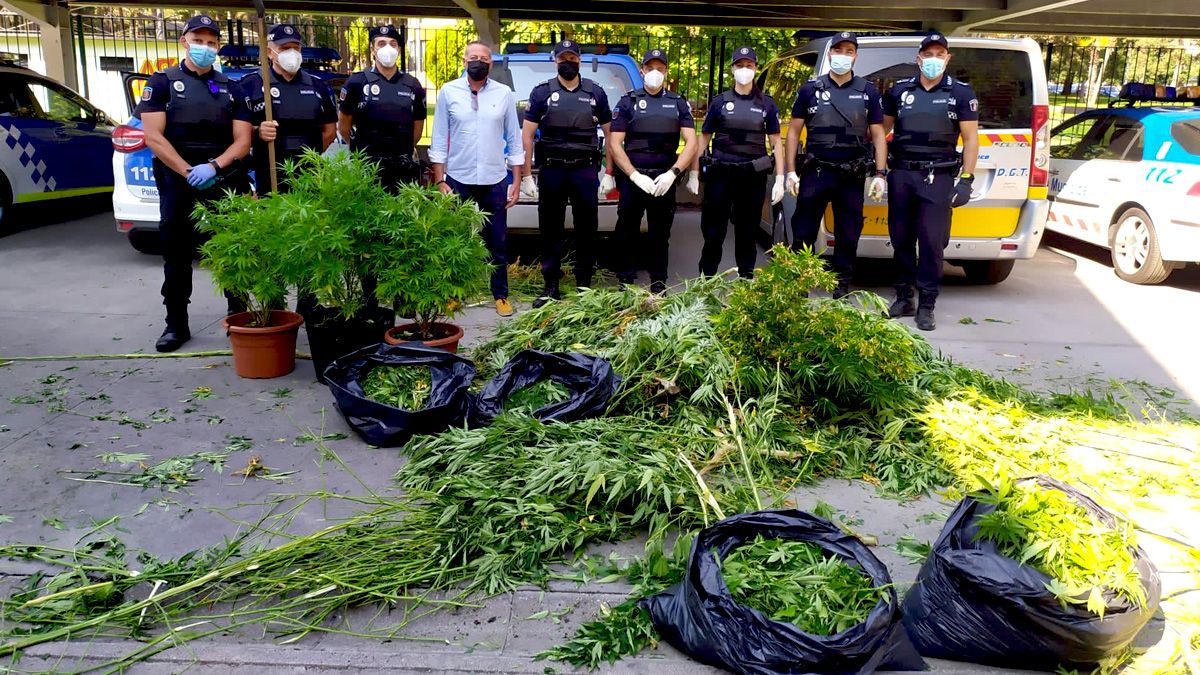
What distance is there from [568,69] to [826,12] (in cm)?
913

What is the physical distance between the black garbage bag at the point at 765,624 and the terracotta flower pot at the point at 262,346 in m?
3.34

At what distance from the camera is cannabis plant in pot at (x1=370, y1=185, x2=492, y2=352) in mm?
5031

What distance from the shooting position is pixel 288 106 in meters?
6.47

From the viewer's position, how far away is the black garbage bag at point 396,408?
180 inches

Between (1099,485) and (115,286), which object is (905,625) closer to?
(1099,485)

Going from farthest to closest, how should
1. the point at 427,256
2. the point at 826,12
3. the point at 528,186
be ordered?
the point at 826,12
the point at 528,186
the point at 427,256

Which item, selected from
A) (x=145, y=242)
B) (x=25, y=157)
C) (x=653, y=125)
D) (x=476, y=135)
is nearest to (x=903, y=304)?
(x=653, y=125)

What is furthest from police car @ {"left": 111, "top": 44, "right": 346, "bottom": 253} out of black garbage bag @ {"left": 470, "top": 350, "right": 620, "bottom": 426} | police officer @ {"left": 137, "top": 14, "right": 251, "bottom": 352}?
black garbage bag @ {"left": 470, "top": 350, "right": 620, "bottom": 426}

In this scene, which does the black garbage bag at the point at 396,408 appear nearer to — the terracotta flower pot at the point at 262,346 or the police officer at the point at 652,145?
the terracotta flower pot at the point at 262,346

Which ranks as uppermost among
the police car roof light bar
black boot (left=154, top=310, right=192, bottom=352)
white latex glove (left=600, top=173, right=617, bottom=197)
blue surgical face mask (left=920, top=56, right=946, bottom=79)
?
the police car roof light bar

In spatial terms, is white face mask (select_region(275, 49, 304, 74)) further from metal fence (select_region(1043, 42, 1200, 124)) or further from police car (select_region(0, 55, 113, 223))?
metal fence (select_region(1043, 42, 1200, 124))

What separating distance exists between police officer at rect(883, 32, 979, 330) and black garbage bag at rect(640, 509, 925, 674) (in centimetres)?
415

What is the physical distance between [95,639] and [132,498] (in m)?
1.07

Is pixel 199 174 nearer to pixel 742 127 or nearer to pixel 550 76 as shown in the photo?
pixel 550 76
